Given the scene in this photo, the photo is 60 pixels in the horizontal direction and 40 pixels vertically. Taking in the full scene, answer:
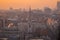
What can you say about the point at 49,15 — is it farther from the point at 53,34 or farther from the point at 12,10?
the point at 12,10

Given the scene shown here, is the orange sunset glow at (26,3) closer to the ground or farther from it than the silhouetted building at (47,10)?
farther from it

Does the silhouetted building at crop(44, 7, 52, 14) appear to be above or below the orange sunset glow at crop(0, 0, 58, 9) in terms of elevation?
below

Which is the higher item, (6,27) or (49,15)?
(49,15)

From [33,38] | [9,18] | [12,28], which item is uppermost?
[9,18]

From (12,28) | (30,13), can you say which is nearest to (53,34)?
(30,13)

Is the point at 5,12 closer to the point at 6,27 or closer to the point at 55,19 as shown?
the point at 6,27

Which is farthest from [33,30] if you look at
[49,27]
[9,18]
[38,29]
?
[9,18]
